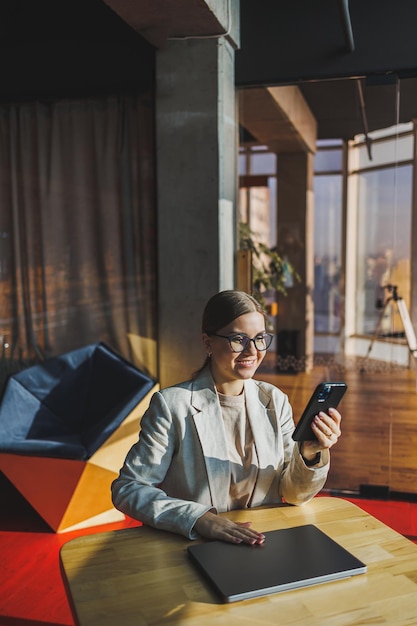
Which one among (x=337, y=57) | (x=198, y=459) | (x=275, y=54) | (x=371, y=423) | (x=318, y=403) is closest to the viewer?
(x=318, y=403)

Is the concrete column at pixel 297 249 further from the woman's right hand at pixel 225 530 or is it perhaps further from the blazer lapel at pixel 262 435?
the woman's right hand at pixel 225 530

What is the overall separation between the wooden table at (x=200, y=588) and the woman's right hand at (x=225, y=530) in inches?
2.1

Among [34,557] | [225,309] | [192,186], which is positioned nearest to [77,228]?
[192,186]

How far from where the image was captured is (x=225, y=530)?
67.9 inches

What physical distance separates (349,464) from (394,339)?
97 centimetres

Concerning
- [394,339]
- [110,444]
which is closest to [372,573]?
[110,444]

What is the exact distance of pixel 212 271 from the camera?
14.8ft

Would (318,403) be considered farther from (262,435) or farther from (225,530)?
(225,530)

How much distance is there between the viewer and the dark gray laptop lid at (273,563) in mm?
1475

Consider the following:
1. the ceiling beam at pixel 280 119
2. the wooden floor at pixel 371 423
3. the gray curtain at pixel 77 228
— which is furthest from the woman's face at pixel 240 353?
the gray curtain at pixel 77 228

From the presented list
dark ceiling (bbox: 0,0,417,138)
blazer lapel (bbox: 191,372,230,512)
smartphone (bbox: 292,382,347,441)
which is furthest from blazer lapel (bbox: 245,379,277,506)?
dark ceiling (bbox: 0,0,417,138)

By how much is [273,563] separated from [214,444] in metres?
0.50

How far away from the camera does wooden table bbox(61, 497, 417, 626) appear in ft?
4.55

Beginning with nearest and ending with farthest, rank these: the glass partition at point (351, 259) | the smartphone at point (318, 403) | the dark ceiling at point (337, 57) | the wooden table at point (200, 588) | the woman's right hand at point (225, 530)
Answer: the wooden table at point (200, 588), the woman's right hand at point (225, 530), the smartphone at point (318, 403), the dark ceiling at point (337, 57), the glass partition at point (351, 259)
